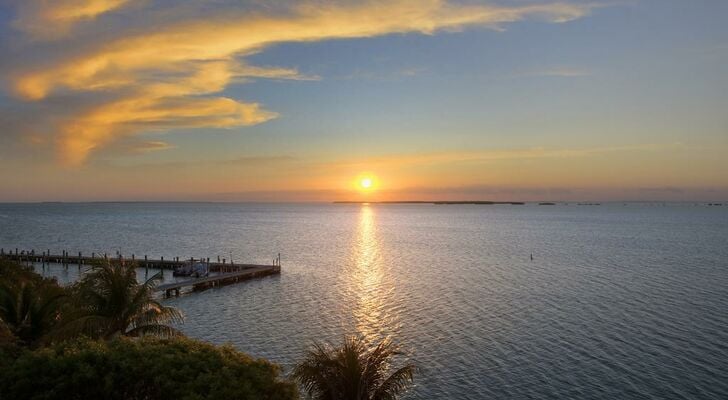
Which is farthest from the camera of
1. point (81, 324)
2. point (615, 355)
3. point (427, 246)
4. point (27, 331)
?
point (427, 246)

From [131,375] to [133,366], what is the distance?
244mm

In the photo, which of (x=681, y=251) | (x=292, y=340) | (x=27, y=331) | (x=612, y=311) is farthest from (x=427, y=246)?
(x=27, y=331)

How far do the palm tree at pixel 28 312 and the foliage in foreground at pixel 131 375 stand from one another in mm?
8791

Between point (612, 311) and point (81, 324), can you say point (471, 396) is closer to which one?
point (81, 324)

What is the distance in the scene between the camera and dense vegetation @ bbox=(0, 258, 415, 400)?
545 inches

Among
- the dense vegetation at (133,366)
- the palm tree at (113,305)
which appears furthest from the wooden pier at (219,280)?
the dense vegetation at (133,366)

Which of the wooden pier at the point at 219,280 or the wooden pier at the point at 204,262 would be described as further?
the wooden pier at the point at 204,262

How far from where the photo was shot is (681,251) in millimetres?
101250

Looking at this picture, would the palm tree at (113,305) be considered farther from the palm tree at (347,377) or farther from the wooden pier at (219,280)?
the wooden pier at (219,280)

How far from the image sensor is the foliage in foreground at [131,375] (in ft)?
44.8

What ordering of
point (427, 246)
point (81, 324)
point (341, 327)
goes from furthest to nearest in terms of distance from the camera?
point (427, 246) → point (341, 327) → point (81, 324)

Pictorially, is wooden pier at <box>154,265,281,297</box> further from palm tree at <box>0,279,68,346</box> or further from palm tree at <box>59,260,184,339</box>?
palm tree at <box>59,260,184,339</box>

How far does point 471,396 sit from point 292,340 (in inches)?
651

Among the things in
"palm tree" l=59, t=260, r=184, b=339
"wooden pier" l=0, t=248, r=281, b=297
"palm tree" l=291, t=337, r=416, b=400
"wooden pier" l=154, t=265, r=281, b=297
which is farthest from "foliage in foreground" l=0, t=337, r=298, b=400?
"wooden pier" l=154, t=265, r=281, b=297
